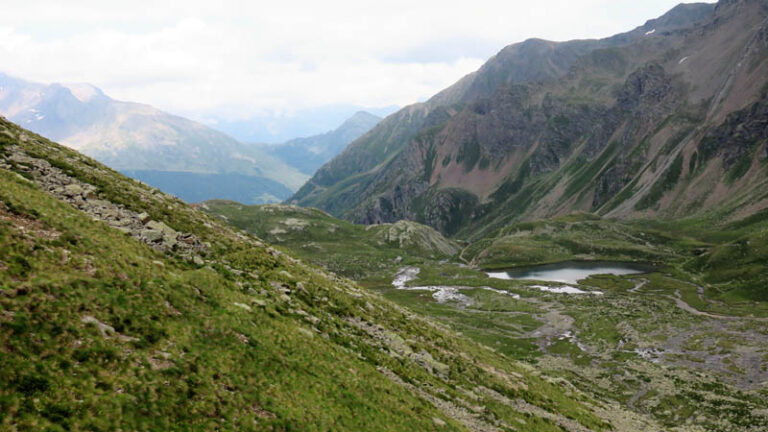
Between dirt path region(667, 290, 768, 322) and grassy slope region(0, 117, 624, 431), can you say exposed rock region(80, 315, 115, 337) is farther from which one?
dirt path region(667, 290, 768, 322)

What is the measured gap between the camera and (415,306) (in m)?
126

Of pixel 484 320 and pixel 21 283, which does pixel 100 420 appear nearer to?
pixel 21 283

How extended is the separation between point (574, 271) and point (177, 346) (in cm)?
19117

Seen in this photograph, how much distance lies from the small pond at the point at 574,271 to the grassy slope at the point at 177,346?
475 ft

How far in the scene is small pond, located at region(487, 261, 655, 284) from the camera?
177 meters

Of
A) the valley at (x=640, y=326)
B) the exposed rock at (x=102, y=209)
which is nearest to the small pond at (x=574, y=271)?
the valley at (x=640, y=326)

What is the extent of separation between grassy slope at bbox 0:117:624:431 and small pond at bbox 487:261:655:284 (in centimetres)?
14479

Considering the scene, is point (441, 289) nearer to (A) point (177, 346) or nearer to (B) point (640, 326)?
(B) point (640, 326)

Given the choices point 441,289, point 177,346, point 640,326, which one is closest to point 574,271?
point 441,289

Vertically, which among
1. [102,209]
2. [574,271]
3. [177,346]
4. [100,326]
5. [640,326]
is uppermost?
[102,209]

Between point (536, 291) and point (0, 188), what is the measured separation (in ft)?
487

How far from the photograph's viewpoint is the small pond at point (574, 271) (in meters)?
177

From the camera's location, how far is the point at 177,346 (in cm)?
2397

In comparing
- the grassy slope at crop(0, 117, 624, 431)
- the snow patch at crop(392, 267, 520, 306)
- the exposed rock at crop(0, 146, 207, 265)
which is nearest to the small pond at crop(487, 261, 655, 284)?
the snow patch at crop(392, 267, 520, 306)
